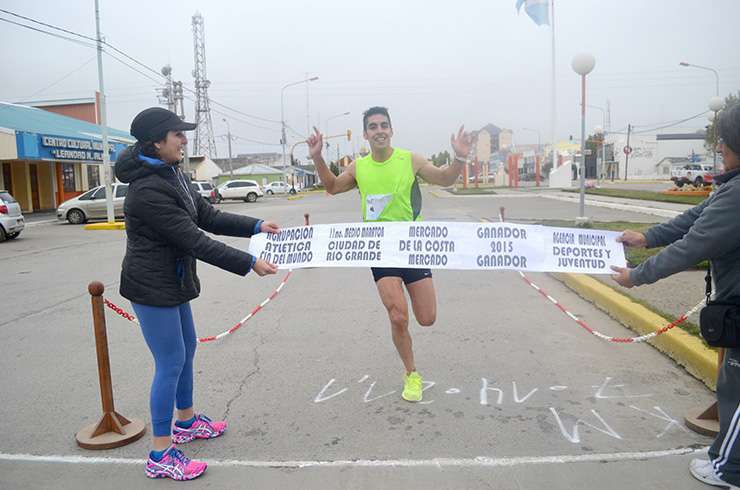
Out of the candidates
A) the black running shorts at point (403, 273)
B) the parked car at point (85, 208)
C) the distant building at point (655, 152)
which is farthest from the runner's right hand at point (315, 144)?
the distant building at point (655, 152)

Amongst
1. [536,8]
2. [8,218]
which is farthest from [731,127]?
[536,8]

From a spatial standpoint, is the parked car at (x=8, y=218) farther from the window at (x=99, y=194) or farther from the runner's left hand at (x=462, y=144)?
the runner's left hand at (x=462, y=144)

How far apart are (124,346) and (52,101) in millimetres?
46298

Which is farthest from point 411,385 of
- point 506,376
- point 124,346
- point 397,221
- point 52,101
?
point 52,101

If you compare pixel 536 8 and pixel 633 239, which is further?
pixel 536 8

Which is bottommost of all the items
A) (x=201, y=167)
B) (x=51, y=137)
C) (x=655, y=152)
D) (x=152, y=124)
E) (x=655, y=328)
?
(x=655, y=328)

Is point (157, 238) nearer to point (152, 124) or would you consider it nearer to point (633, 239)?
point (152, 124)

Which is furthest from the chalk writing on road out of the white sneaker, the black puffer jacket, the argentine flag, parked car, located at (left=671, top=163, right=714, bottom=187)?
the argentine flag

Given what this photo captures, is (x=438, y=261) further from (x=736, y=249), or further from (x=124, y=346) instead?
(x=124, y=346)

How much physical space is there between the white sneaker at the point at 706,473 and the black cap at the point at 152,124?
3370mm

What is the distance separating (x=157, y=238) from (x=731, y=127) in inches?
120

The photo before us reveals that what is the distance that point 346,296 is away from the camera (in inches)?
323

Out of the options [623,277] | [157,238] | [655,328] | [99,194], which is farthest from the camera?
[99,194]

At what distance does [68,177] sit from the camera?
113ft
